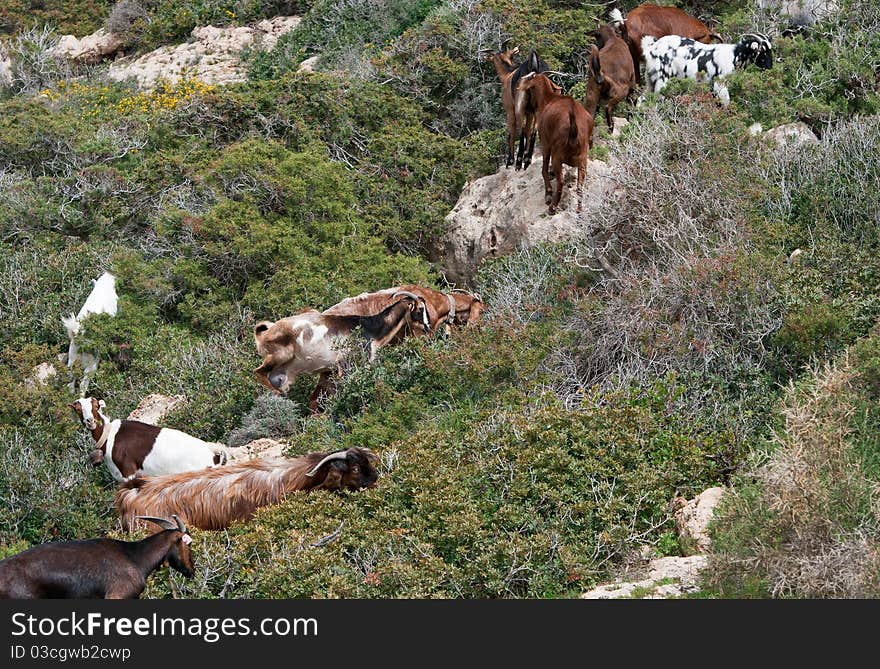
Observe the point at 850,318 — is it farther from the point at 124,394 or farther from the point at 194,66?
the point at 194,66

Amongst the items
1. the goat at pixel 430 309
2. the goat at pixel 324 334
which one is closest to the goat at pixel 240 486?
the goat at pixel 324 334

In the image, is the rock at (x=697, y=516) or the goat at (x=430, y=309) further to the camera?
the goat at (x=430, y=309)

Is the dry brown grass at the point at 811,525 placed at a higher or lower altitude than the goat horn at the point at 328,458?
higher

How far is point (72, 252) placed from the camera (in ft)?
45.9

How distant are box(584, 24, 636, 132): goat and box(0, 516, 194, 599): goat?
7.76 meters

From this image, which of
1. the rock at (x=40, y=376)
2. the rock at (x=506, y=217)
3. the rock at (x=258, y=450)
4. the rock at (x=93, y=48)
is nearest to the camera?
the rock at (x=258, y=450)

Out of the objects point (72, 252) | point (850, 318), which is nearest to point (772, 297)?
point (850, 318)

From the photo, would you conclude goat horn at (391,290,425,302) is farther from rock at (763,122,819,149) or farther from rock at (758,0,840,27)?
rock at (758,0,840,27)

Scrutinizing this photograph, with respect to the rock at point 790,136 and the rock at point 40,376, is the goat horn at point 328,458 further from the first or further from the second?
the rock at point 790,136

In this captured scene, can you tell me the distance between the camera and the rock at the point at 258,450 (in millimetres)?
9383

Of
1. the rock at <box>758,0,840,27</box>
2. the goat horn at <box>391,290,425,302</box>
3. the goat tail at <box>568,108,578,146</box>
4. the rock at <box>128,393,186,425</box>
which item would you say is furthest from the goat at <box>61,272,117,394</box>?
the rock at <box>758,0,840,27</box>

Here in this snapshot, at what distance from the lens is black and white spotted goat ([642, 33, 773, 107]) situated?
42.2 feet

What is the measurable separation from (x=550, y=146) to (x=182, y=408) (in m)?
4.42

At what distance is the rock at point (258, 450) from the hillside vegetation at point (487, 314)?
0.24m
